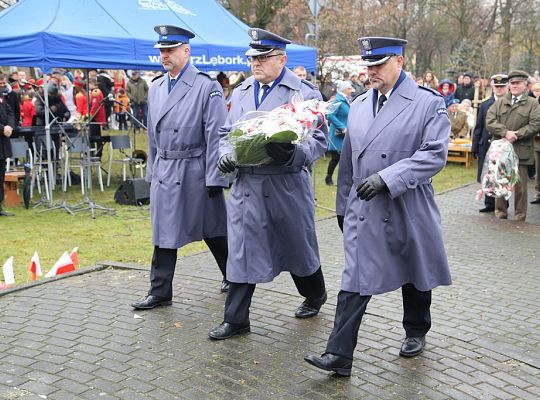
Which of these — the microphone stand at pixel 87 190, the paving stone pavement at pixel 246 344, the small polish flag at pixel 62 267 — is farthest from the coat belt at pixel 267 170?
the microphone stand at pixel 87 190

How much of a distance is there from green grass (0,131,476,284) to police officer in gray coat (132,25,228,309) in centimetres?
209

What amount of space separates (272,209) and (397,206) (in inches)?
41.8

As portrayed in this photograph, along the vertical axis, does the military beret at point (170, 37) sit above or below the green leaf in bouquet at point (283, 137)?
above

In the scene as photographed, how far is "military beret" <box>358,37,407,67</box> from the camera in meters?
4.41

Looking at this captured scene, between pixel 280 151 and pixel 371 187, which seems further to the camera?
pixel 280 151

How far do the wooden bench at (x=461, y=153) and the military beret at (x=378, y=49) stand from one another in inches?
484

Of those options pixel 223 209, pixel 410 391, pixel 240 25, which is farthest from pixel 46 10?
pixel 410 391

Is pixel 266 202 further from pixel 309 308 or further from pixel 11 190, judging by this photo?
pixel 11 190

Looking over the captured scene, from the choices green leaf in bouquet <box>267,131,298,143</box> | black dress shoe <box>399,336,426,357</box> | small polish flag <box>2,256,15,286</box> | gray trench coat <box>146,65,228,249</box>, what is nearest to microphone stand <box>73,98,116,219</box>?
small polish flag <box>2,256,15,286</box>

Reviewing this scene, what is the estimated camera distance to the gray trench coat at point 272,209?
5.08 m

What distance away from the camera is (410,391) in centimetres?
430

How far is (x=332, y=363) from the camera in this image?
4.39 metres

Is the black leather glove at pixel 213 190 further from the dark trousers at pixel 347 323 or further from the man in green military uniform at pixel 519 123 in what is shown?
the man in green military uniform at pixel 519 123

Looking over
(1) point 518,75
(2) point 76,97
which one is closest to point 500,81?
(1) point 518,75
